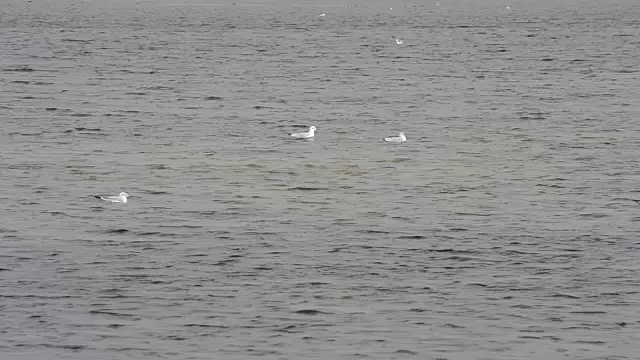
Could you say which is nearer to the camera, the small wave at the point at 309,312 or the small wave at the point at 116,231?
the small wave at the point at 309,312

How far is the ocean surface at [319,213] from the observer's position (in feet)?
55.2

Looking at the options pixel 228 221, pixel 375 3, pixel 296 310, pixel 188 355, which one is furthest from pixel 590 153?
pixel 375 3

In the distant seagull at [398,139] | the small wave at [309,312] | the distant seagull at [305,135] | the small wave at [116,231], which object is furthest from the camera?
the distant seagull at [305,135]

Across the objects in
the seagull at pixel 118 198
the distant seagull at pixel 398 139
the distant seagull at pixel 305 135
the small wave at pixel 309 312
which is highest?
the small wave at pixel 309 312

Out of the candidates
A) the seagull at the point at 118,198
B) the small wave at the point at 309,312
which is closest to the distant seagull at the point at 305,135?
the seagull at the point at 118,198

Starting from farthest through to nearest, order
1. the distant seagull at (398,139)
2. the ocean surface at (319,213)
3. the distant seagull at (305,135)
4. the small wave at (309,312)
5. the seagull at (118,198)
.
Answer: the distant seagull at (305,135) < the distant seagull at (398,139) < the seagull at (118,198) < the small wave at (309,312) < the ocean surface at (319,213)

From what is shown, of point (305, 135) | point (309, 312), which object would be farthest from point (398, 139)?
point (309, 312)

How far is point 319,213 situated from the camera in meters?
24.2

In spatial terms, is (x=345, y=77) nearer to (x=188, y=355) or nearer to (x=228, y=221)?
(x=228, y=221)

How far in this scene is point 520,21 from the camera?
319ft

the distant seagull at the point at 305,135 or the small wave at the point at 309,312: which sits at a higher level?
the small wave at the point at 309,312

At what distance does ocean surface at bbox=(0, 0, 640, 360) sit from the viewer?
16812mm

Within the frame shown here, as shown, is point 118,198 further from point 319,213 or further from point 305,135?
point 305,135

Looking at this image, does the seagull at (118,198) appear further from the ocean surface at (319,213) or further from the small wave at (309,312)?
the small wave at (309,312)
